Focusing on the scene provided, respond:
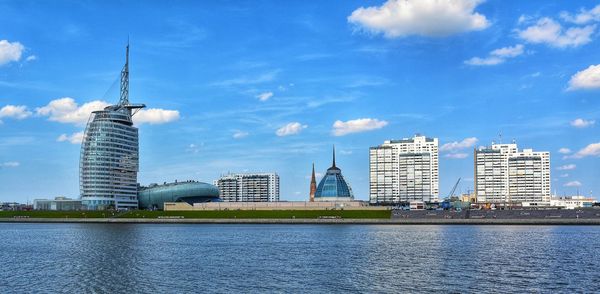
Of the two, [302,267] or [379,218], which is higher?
[302,267]

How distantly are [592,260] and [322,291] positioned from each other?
35.7 m

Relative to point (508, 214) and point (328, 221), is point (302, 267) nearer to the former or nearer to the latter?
point (328, 221)

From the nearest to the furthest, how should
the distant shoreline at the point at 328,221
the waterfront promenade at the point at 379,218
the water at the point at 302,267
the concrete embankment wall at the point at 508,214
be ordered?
the water at the point at 302,267 → the distant shoreline at the point at 328,221 → the waterfront promenade at the point at 379,218 → the concrete embankment wall at the point at 508,214

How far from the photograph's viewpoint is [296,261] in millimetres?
68875

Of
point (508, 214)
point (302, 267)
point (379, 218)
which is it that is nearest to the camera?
point (302, 267)

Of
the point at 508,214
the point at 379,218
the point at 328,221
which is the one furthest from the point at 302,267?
the point at 508,214

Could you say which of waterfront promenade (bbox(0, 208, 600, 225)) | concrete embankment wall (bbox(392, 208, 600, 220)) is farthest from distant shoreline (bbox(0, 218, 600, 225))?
concrete embankment wall (bbox(392, 208, 600, 220))

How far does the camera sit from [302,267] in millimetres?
63531

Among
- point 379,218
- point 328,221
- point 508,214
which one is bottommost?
point 328,221

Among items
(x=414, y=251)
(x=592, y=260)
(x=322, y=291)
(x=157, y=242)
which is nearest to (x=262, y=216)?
(x=157, y=242)

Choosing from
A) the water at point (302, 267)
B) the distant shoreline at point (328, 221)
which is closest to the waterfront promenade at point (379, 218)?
the distant shoreline at point (328, 221)

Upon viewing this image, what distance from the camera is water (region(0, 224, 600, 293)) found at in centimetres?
5131

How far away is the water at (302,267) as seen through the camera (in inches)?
2020

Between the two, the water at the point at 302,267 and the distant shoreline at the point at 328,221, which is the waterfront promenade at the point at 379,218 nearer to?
the distant shoreline at the point at 328,221
